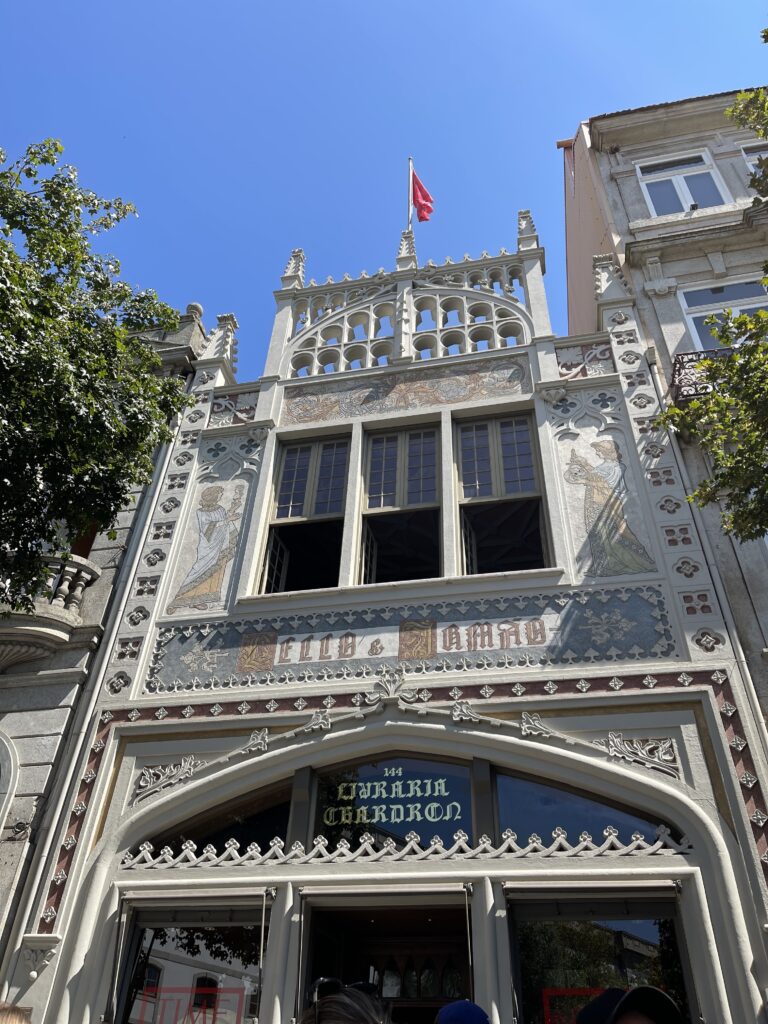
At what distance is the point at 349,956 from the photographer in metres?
8.58

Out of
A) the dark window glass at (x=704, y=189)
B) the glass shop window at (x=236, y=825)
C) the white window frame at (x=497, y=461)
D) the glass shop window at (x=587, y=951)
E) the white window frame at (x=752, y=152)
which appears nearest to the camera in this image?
the glass shop window at (x=587, y=951)

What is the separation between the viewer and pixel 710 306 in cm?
1385

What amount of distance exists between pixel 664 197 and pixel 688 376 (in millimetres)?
7397

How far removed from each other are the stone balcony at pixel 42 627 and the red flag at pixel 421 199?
1277cm

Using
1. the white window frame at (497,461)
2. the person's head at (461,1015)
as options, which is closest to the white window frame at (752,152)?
the white window frame at (497,461)

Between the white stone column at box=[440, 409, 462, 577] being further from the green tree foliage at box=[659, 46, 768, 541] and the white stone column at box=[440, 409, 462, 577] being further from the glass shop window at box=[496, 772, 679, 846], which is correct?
the green tree foliage at box=[659, 46, 768, 541]

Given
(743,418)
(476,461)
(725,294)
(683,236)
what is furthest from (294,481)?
(683,236)

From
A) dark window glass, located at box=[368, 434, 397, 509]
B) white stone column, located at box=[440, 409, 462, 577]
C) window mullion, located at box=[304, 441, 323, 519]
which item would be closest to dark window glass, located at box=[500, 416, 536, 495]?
white stone column, located at box=[440, 409, 462, 577]

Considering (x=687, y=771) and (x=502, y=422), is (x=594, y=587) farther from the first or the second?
(x=502, y=422)

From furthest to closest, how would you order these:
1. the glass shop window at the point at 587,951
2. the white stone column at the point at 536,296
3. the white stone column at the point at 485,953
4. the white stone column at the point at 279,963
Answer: the white stone column at the point at 536,296 → the white stone column at the point at 279,963 → the glass shop window at the point at 587,951 → the white stone column at the point at 485,953

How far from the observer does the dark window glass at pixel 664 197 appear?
55.2ft

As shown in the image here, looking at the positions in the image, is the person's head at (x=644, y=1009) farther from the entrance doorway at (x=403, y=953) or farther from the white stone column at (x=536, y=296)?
the white stone column at (x=536, y=296)

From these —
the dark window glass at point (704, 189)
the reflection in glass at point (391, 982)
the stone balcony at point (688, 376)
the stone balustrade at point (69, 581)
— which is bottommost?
the reflection in glass at point (391, 982)

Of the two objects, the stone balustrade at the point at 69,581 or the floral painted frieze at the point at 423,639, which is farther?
the stone balustrade at the point at 69,581
